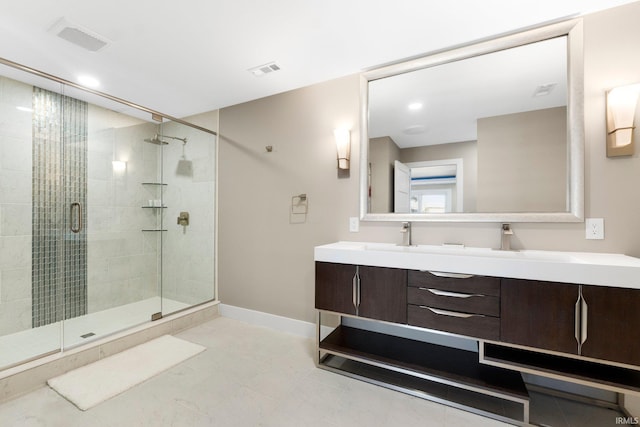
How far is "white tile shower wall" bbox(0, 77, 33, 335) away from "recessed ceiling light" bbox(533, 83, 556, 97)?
158 inches

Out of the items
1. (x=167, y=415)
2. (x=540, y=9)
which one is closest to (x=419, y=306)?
(x=167, y=415)

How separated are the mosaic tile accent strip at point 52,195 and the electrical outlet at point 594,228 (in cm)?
385

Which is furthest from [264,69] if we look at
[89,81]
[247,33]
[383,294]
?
[383,294]

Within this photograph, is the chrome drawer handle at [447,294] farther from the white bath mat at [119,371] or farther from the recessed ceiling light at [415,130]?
the white bath mat at [119,371]

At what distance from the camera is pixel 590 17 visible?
1.68 meters

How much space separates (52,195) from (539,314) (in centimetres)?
372

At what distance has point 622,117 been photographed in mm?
1567

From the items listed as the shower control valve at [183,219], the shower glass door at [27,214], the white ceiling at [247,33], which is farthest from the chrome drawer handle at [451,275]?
the shower glass door at [27,214]

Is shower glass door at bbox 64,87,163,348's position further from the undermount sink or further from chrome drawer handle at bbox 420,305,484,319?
chrome drawer handle at bbox 420,305,484,319

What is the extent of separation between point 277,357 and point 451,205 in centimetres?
181

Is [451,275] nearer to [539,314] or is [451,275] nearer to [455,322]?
[455,322]

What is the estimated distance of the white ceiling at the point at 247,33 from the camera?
1.62 metres

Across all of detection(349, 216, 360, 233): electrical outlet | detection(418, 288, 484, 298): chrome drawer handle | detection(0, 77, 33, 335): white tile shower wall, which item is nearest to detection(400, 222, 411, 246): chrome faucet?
detection(349, 216, 360, 233): electrical outlet
